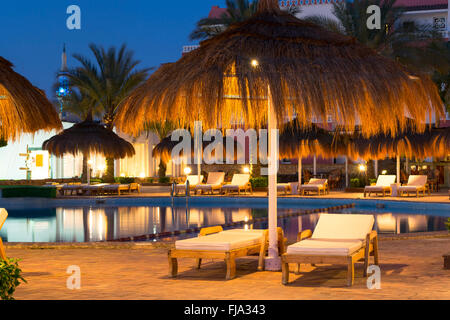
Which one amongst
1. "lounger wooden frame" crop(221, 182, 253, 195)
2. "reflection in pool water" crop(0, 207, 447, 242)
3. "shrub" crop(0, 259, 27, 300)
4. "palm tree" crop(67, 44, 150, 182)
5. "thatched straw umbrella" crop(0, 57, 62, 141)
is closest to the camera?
"shrub" crop(0, 259, 27, 300)

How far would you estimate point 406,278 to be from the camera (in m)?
6.54

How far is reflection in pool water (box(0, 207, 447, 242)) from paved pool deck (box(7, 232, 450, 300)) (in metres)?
2.97

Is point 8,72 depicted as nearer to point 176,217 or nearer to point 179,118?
point 179,118

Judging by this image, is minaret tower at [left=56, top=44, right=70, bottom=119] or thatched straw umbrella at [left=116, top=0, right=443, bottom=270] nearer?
thatched straw umbrella at [left=116, top=0, right=443, bottom=270]

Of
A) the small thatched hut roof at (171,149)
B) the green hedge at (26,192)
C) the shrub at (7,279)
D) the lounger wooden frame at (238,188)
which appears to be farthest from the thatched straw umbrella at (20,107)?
the small thatched hut roof at (171,149)

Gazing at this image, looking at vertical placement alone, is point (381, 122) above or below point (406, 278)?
above

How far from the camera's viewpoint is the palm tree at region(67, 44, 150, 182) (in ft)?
92.0

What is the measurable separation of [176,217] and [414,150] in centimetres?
946

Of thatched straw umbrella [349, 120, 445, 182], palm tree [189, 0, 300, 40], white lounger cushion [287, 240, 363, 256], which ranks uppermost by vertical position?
palm tree [189, 0, 300, 40]

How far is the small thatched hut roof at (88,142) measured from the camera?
944 inches

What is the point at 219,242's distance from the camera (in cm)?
656

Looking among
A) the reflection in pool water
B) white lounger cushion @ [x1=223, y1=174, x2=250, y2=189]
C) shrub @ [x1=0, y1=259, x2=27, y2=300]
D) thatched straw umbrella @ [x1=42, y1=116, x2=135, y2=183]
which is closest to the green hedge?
thatched straw umbrella @ [x1=42, y1=116, x2=135, y2=183]

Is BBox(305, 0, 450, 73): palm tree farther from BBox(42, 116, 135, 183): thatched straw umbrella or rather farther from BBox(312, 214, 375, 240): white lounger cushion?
BBox(312, 214, 375, 240): white lounger cushion
